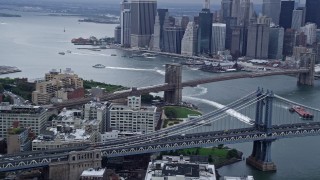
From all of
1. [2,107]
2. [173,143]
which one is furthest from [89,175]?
[2,107]

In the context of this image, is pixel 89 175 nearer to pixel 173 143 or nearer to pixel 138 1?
pixel 173 143

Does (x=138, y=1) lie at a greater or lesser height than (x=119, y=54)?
greater

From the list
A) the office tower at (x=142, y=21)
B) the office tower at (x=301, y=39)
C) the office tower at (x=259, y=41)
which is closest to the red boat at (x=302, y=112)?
the office tower at (x=259, y=41)

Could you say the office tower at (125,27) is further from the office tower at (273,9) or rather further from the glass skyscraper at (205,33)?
the office tower at (273,9)

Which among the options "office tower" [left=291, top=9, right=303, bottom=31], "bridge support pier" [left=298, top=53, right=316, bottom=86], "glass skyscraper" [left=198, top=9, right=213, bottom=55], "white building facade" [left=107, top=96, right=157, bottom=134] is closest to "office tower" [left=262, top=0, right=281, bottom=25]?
"office tower" [left=291, top=9, right=303, bottom=31]

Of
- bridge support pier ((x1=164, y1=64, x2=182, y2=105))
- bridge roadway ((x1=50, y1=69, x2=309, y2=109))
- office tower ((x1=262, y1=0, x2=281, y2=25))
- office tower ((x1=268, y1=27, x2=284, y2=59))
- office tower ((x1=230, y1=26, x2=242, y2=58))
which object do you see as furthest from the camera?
office tower ((x1=262, y1=0, x2=281, y2=25))

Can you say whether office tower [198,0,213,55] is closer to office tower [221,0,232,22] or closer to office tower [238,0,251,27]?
office tower [238,0,251,27]

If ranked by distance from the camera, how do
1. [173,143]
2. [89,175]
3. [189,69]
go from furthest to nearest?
1. [189,69]
2. [173,143]
3. [89,175]
